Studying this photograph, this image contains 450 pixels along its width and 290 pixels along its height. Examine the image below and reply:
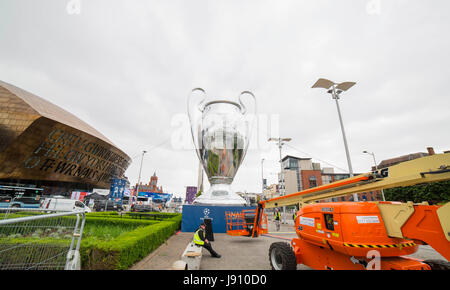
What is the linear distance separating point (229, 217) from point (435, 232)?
10279 mm

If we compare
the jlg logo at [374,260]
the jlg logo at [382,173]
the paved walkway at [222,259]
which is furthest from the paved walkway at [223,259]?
the jlg logo at [382,173]

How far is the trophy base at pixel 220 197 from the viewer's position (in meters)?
14.6

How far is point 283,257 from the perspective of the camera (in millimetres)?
4707

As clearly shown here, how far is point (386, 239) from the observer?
134 inches

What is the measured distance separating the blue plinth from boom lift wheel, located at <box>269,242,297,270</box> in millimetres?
7552

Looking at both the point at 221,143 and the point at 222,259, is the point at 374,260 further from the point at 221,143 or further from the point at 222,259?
the point at 221,143

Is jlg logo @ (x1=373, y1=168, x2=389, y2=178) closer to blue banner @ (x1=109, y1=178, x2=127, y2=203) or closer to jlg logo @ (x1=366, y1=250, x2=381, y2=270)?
jlg logo @ (x1=366, y1=250, x2=381, y2=270)

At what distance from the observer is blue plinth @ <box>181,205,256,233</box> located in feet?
40.9

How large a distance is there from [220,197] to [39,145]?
1261 inches

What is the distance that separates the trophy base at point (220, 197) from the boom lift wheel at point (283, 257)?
9.38 m

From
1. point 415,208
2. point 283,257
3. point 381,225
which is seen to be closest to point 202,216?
point 283,257

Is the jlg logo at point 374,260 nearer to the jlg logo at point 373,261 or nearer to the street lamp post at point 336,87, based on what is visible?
the jlg logo at point 373,261

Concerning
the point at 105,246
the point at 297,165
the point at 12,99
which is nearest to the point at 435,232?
the point at 105,246
